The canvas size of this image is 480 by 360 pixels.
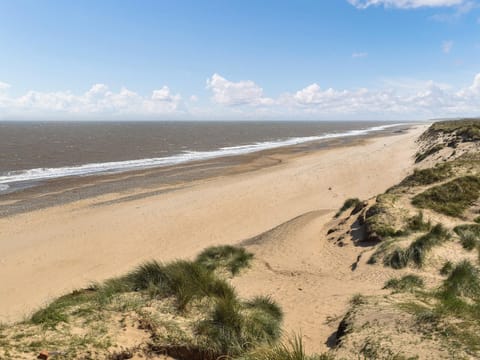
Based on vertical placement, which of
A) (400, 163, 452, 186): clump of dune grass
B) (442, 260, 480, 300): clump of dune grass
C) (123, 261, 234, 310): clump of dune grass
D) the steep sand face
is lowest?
the steep sand face

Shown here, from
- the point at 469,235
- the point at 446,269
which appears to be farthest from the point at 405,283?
the point at 469,235

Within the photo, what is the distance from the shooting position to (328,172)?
2919 centimetres

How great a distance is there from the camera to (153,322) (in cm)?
554

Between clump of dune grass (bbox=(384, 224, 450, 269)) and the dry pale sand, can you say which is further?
clump of dune grass (bbox=(384, 224, 450, 269))

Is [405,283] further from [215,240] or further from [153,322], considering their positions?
[215,240]

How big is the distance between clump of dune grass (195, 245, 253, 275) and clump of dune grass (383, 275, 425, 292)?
13.9 ft

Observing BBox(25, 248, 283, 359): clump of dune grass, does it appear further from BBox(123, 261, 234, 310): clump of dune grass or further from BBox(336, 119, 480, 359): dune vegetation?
BBox(336, 119, 480, 359): dune vegetation

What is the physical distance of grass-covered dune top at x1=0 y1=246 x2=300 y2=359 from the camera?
4.75 metres

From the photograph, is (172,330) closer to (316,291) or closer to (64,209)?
(316,291)

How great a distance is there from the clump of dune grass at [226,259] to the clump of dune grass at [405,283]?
423 centimetres

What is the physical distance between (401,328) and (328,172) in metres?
24.5

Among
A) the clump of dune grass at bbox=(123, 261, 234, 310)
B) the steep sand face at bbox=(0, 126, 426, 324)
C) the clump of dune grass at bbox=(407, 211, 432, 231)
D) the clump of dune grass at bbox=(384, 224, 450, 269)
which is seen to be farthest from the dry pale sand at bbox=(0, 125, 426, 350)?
the clump of dune grass at bbox=(407, 211, 432, 231)

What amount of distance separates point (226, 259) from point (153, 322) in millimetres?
5798

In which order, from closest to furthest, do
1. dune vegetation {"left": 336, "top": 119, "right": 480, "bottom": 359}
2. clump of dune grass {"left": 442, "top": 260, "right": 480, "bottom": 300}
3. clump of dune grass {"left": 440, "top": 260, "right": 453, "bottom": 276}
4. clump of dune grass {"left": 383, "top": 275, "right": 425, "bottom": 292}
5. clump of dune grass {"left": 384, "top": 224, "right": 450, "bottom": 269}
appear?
1. dune vegetation {"left": 336, "top": 119, "right": 480, "bottom": 359}
2. clump of dune grass {"left": 442, "top": 260, "right": 480, "bottom": 300}
3. clump of dune grass {"left": 383, "top": 275, "right": 425, "bottom": 292}
4. clump of dune grass {"left": 440, "top": 260, "right": 453, "bottom": 276}
5. clump of dune grass {"left": 384, "top": 224, "right": 450, "bottom": 269}
